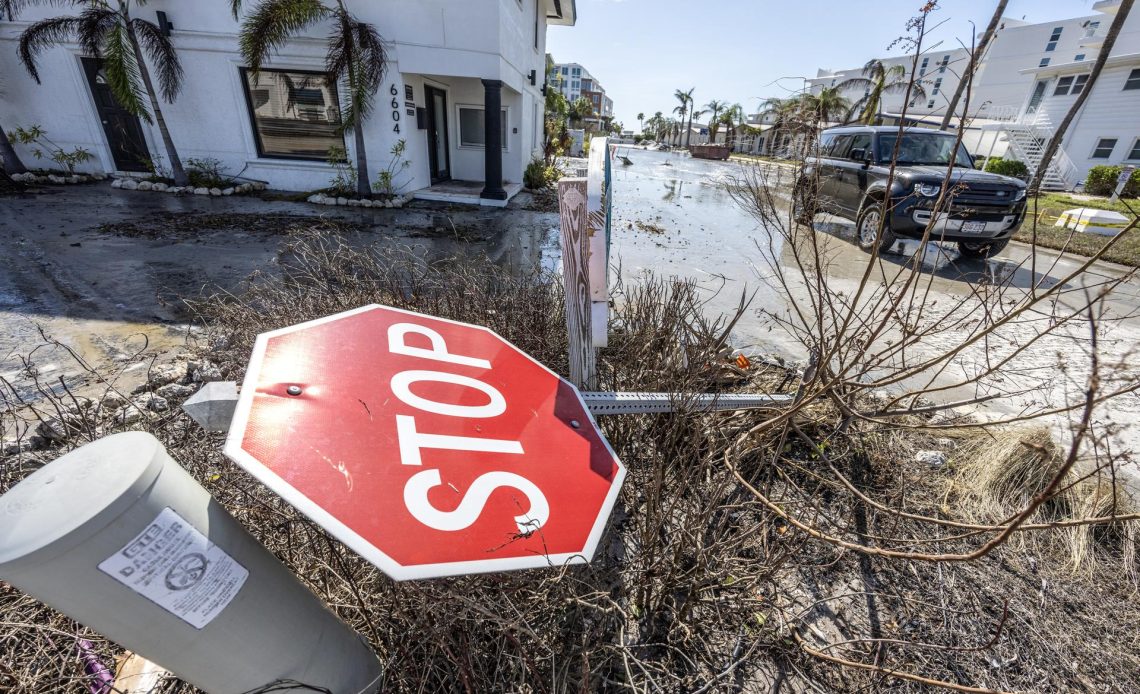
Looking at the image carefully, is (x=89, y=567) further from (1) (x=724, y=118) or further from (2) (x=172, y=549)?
(1) (x=724, y=118)

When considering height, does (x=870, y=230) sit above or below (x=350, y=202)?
above

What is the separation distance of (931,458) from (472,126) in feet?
43.1

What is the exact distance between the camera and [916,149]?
27.0 ft

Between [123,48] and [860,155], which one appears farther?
[123,48]

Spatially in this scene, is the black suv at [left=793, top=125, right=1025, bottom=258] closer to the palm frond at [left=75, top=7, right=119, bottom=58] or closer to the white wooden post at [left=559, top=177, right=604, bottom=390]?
the white wooden post at [left=559, top=177, right=604, bottom=390]

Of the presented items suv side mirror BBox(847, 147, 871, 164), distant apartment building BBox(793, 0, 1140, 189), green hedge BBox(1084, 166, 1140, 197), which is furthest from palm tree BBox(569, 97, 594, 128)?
suv side mirror BBox(847, 147, 871, 164)

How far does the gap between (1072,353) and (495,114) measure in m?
Answer: 10.1

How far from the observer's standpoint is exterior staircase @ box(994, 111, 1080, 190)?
21.8 meters

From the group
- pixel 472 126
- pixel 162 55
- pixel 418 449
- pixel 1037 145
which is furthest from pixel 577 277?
pixel 1037 145

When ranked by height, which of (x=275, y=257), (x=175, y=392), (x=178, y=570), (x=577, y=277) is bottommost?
(x=175, y=392)

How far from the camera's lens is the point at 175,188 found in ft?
→ 33.0

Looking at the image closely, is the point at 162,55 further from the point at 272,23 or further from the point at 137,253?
the point at 137,253

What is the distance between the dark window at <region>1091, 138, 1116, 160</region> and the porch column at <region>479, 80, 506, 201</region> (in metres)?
29.2

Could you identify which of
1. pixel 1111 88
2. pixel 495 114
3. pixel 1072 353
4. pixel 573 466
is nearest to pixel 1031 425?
pixel 1072 353
